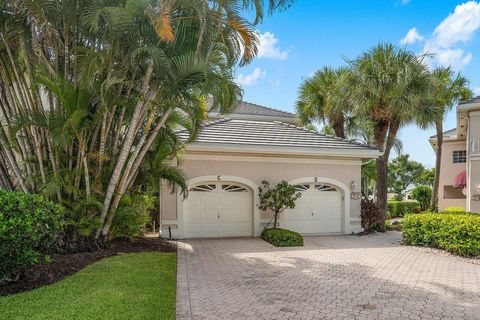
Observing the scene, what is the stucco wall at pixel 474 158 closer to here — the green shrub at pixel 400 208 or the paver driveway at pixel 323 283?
the paver driveway at pixel 323 283

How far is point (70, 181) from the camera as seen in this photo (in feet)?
32.0

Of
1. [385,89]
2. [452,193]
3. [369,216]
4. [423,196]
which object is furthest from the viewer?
[423,196]

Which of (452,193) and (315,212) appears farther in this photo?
(452,193)

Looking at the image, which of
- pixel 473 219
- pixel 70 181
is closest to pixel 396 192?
pixel 473 219

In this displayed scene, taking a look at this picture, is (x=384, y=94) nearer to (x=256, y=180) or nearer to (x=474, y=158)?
(x=256, y=180)

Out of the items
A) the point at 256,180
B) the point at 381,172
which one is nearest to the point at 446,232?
the point at 381,172

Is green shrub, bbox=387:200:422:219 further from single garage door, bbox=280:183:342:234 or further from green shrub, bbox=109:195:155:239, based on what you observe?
green shrub, bbox=109:195:155:239

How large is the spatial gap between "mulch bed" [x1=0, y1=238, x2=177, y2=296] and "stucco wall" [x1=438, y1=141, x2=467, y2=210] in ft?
78.1

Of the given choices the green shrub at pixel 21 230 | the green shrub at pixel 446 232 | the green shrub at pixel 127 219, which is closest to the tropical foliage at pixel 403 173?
the green shrub at pixel 446 232

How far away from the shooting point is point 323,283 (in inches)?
307

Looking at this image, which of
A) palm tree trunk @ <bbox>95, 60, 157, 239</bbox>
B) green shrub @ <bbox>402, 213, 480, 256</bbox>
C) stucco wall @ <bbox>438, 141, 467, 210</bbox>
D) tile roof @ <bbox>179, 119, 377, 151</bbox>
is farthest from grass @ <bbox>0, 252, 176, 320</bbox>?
stucco wall @ <bbox>438, 141, 467, 210</bbox>

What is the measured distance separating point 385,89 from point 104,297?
44.5 ft

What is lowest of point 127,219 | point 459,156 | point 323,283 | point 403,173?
point 323,283

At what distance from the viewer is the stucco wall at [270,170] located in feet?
46.8
